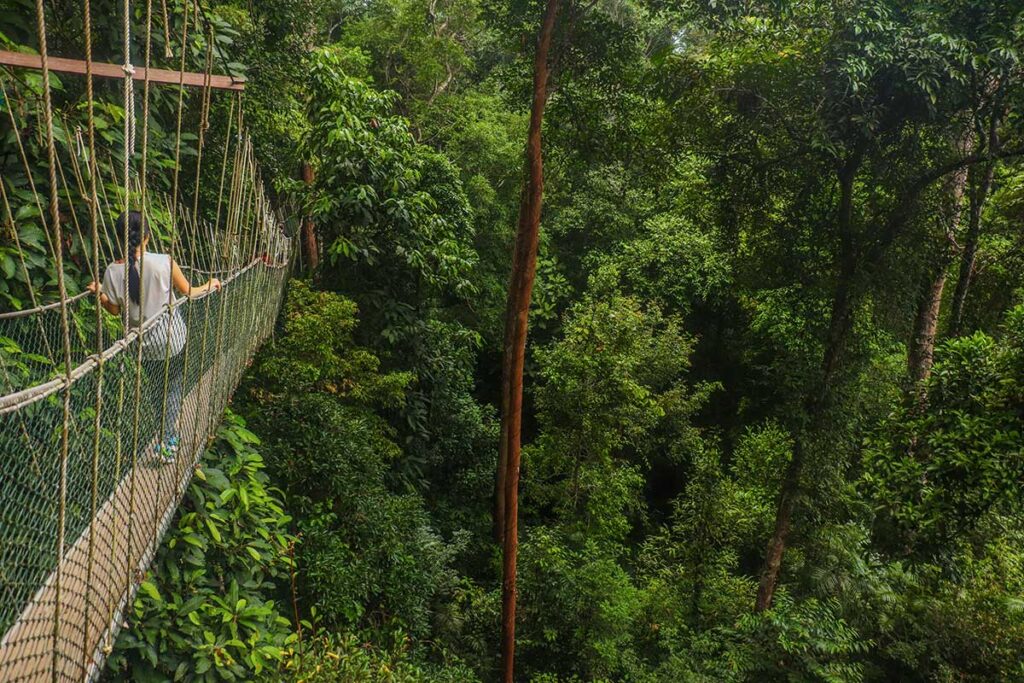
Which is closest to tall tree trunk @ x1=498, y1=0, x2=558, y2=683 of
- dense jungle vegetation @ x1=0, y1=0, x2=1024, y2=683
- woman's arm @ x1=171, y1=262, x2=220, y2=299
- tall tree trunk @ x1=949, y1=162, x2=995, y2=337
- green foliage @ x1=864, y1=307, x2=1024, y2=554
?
dense jungle vegetation @ x1=0, y1=0, x2=1024, y2=683

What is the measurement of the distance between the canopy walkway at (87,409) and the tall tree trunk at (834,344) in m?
3.80

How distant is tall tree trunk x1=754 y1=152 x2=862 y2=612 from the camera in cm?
465

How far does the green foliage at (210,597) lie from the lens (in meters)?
2.42

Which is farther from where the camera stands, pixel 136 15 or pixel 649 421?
pixel 649 421

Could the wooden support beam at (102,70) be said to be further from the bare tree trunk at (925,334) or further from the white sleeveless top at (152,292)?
the bare tree trunk at (925,334)

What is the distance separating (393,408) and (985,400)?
16.2 ft

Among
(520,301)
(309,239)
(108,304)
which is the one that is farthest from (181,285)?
(309,239)

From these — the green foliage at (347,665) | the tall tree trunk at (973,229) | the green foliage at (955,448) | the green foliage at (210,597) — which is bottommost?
the green foliage at (347,665)

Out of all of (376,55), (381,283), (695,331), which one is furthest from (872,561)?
(376,55)

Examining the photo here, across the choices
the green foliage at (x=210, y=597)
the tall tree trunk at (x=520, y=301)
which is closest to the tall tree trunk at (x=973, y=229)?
the tall tree trunk at (x=520, y=301)

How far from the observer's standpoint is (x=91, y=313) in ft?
9.25

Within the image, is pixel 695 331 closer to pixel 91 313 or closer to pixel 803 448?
pixel 803 448

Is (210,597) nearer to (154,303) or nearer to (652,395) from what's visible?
(154,303)

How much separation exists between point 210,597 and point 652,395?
21.4 feet
